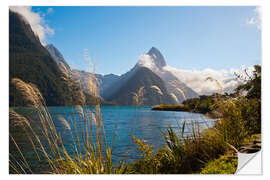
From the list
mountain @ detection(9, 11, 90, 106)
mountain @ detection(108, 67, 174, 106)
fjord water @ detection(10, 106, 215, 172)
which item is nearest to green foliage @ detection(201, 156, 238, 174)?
fjord water @ detection(10, 106, 215, 172)

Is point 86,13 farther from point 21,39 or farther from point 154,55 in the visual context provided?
point 154,55

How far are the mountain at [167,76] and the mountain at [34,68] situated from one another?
163cm

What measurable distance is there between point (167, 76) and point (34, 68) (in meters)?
2.97

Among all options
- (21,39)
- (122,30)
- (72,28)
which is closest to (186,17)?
(122,30)

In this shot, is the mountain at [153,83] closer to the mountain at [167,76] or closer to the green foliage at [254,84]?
the mountain at [167,76]

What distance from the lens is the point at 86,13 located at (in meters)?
3.37

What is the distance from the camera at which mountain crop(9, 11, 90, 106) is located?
2.75 meters

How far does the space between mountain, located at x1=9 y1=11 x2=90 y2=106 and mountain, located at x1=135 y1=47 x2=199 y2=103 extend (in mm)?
1634

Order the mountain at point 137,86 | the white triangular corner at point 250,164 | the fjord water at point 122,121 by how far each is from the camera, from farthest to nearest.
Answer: the mountain at point 137,86 < the fjord water at point 122,121 < the white triangular corner at point 250,164

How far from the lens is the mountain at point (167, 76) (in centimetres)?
342

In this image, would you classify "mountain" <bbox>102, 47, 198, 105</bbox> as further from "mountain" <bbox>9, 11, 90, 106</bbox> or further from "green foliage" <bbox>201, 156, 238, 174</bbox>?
"green foliage" <bbox>201, 156, 238, 174</bbox>

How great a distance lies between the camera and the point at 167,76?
3746 mm

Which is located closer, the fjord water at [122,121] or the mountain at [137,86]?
the fjord water at [122,121]

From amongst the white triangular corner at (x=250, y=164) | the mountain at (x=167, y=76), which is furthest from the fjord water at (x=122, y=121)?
the white triangular corner at (x=250, y=164)
